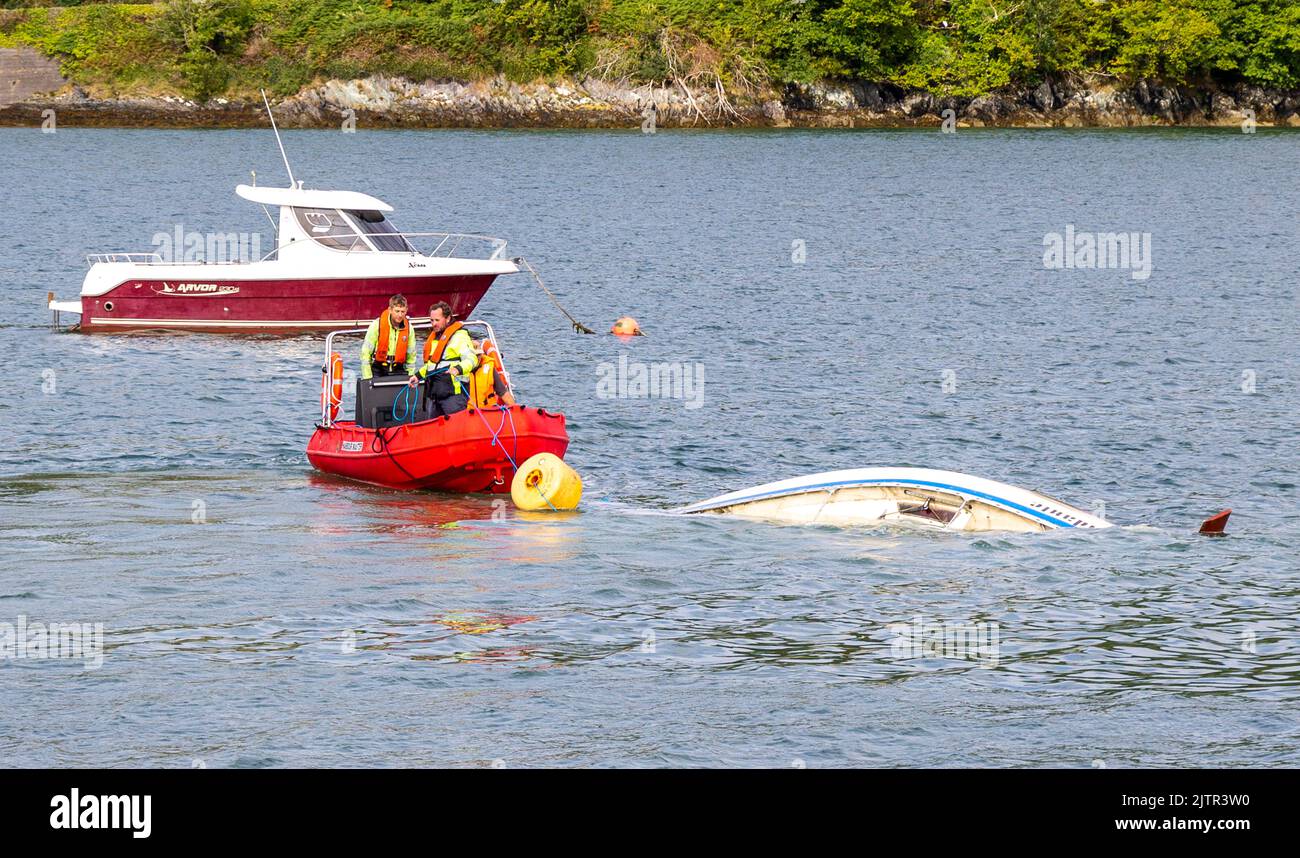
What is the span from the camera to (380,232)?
35719 mm

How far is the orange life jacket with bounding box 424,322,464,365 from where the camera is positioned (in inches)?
830

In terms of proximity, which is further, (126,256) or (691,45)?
(691,45)

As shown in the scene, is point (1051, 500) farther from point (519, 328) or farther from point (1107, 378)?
point (519, 328)

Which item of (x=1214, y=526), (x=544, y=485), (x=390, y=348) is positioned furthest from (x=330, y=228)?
(x=1214, y=526)

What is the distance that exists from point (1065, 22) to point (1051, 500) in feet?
326

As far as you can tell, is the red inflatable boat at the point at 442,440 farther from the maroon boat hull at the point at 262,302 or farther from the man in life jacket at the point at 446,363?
the maroon boat hull at the point at 262,302

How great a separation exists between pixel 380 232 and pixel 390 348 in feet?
47.6

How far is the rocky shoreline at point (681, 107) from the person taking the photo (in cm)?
11038

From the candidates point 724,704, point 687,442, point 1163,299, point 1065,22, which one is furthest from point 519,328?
point 1065,22

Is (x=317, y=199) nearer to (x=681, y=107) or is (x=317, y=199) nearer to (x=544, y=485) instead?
(x=544, y=485)

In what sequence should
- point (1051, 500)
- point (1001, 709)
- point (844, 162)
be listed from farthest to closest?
point (844, 162), point (1051, 500), point (1001, 709)

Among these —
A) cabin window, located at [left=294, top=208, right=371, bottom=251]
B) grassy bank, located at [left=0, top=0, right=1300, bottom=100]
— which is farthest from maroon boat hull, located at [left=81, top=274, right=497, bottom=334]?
grassy bank, located at [left=0, top=0, right=1300, bottom=100]

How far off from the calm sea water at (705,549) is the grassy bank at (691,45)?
64.5 metres

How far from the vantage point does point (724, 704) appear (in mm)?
13844
